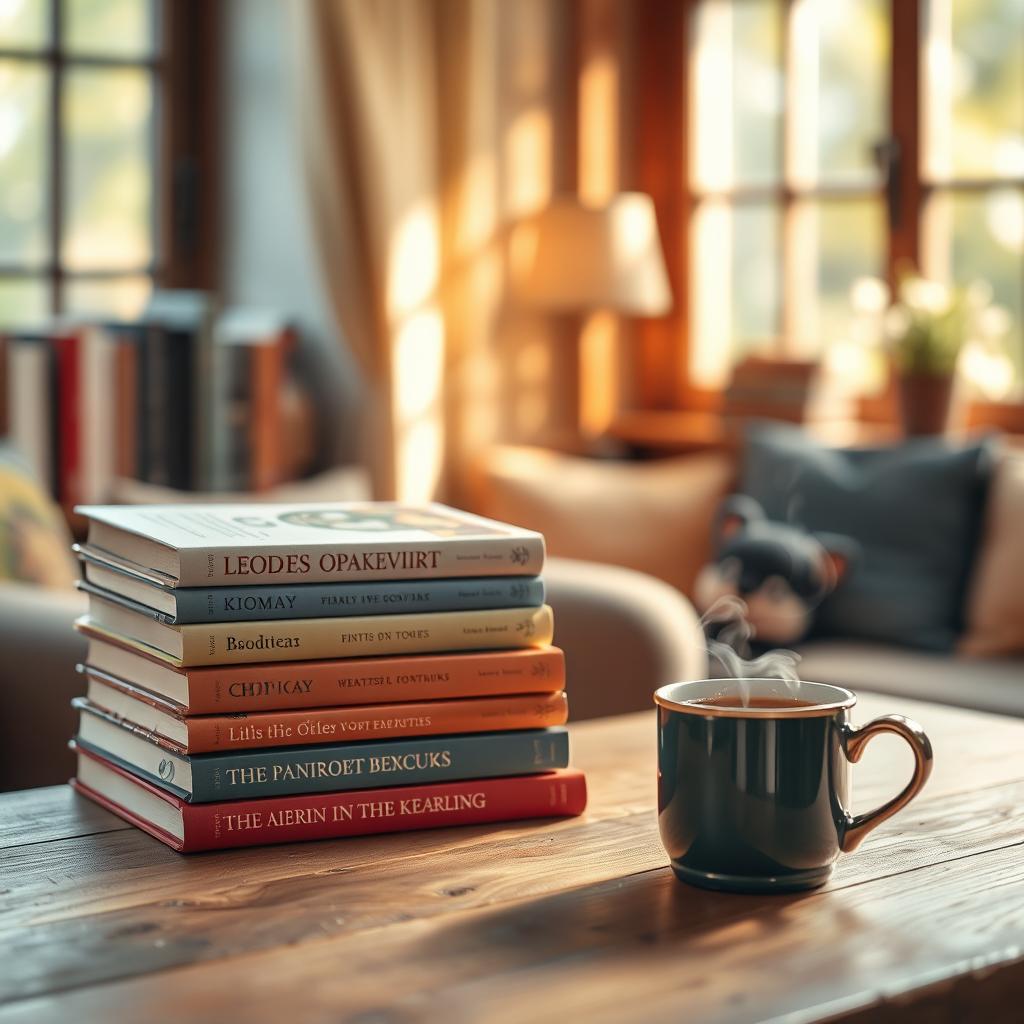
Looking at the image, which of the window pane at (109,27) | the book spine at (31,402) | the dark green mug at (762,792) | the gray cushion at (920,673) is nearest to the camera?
the dark green mug at (762,792)

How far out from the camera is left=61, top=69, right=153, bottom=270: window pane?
3596mm

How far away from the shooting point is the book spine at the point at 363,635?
992mm

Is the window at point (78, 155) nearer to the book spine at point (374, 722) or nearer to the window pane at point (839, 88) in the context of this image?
the window pane at point (839, 88)

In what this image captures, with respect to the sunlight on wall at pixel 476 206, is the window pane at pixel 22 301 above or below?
below

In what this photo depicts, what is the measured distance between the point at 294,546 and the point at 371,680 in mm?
102

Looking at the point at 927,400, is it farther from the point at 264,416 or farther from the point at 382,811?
the point at 382,811

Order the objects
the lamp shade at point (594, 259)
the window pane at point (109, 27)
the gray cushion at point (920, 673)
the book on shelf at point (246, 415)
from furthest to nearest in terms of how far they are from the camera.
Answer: the lamp shade at point (594, 259) < the window pane at point (109, 27) < the book on shelf at point (246, 415) < the gray cushion at point (920, 673)

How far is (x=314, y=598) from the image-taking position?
1022 millimetres

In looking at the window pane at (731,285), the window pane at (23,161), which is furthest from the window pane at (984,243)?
the window pane at (23,161)

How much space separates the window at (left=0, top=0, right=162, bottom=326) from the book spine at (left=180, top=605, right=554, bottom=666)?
2755 mm

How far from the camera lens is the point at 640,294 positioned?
3.74 m

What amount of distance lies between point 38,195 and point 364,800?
2.86 metres

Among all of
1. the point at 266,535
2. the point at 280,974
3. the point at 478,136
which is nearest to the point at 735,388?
the point at 478,136

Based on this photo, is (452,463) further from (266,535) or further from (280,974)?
(280,974)
